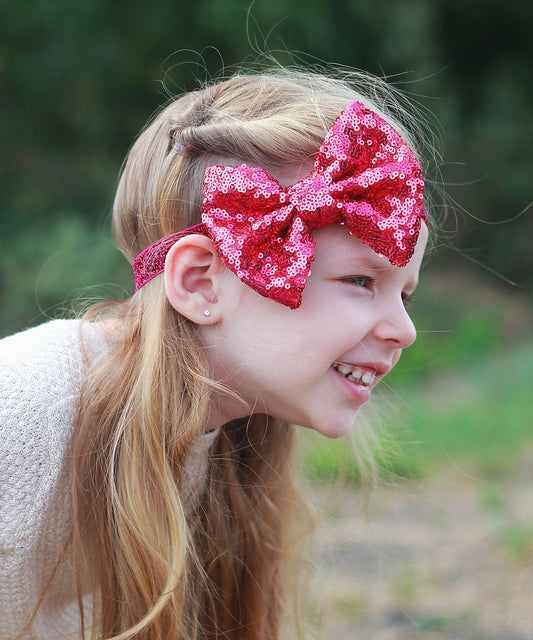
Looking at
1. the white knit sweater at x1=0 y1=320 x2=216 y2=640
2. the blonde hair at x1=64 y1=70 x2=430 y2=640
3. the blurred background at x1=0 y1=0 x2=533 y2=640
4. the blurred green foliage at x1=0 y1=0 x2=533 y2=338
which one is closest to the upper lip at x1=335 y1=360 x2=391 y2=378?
the blonde hair at x1=64 y1=70 x2=430 y2=640

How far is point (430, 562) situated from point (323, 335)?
1.59 m

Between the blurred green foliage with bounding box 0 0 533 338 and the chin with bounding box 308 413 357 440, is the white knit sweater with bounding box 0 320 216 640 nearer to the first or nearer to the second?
the chin with bounding box 308 413 357 440

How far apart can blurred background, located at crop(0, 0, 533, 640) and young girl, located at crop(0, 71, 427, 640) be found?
179 centimetres

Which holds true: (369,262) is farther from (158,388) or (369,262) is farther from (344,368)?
(158,388)

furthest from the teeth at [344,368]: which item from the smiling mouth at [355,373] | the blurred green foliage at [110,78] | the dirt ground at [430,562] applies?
the blurred green foliage at [110,78]

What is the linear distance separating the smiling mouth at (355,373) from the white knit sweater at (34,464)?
558mm

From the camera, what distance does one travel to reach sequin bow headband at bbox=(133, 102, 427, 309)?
4.85ft

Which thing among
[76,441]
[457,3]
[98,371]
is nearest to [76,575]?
[76,441]

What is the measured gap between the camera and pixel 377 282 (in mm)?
1568

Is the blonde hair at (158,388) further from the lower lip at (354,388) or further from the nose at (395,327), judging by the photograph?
the nose at (395,327)

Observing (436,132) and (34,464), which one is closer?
(34,464)

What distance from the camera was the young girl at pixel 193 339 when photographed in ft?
4.96

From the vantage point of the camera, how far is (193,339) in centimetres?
162

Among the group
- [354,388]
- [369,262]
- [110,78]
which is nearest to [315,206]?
[369,262]
